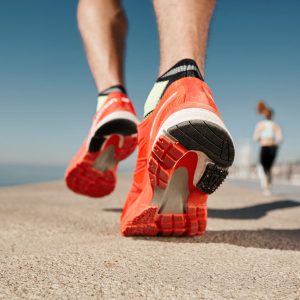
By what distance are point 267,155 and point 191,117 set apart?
5.21 meters

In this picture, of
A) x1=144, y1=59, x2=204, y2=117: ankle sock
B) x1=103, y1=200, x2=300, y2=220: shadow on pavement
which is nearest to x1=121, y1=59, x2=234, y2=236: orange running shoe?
x1=144, y1=59, x2=204, y2=117: ankle sock

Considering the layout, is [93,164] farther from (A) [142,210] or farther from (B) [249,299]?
(B) [249,299]

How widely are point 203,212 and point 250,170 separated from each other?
57.9ft

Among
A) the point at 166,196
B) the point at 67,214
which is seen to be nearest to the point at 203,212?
the point at 166,196

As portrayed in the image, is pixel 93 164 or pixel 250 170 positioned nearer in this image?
pixel 93 164

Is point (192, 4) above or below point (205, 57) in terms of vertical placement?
above

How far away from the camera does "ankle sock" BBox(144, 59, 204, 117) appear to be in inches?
46.9

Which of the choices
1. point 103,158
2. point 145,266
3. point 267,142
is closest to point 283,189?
point 267,142

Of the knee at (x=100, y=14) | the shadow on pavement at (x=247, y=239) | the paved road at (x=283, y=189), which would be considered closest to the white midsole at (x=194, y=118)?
the shadow on pavement at (x=247, y=239)

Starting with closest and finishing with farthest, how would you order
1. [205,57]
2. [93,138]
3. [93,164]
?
[205,57] → [93,138] → [93,164]

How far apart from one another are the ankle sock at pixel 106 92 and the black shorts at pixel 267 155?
4511 mm

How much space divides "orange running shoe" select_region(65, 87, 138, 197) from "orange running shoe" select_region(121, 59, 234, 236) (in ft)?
1.21

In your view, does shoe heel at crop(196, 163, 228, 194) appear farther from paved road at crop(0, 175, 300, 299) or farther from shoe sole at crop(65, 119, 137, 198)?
shoe sole at crop(65, 119, 137, 198)

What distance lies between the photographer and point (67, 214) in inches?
83.0
